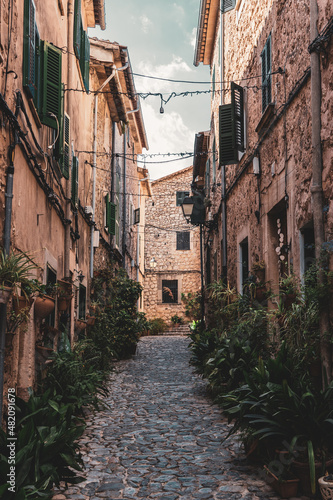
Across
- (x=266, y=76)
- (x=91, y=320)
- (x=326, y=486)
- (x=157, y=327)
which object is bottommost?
(x=157, y=327)

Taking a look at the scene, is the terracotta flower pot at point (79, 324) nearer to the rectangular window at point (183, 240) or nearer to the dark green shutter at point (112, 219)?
the dark green shutter at point (112, 219)

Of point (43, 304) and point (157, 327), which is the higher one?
point (43, 304)

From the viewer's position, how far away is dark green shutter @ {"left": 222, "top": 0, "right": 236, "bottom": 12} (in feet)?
38.5

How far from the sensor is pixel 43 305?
6027 millimetres

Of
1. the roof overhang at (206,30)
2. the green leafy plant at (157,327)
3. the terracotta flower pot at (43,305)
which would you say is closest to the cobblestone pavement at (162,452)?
the terracotta flower pot at (43,305)

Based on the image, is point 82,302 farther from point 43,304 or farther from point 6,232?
point 6,232

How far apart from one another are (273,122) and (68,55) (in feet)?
12.5

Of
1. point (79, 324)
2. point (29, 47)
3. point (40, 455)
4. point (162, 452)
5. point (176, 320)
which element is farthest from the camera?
point (176, 320)

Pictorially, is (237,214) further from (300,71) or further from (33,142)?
(33,142)

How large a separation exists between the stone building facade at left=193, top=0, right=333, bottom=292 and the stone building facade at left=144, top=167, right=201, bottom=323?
15.1m

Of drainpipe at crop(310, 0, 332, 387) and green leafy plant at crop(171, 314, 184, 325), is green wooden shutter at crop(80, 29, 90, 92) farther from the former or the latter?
green leafy plant at crop(171, 314, 184, 325)

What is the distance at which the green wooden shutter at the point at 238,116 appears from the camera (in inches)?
382

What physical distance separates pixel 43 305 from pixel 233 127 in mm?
5412

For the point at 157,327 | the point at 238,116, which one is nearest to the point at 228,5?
the point at 238,116
